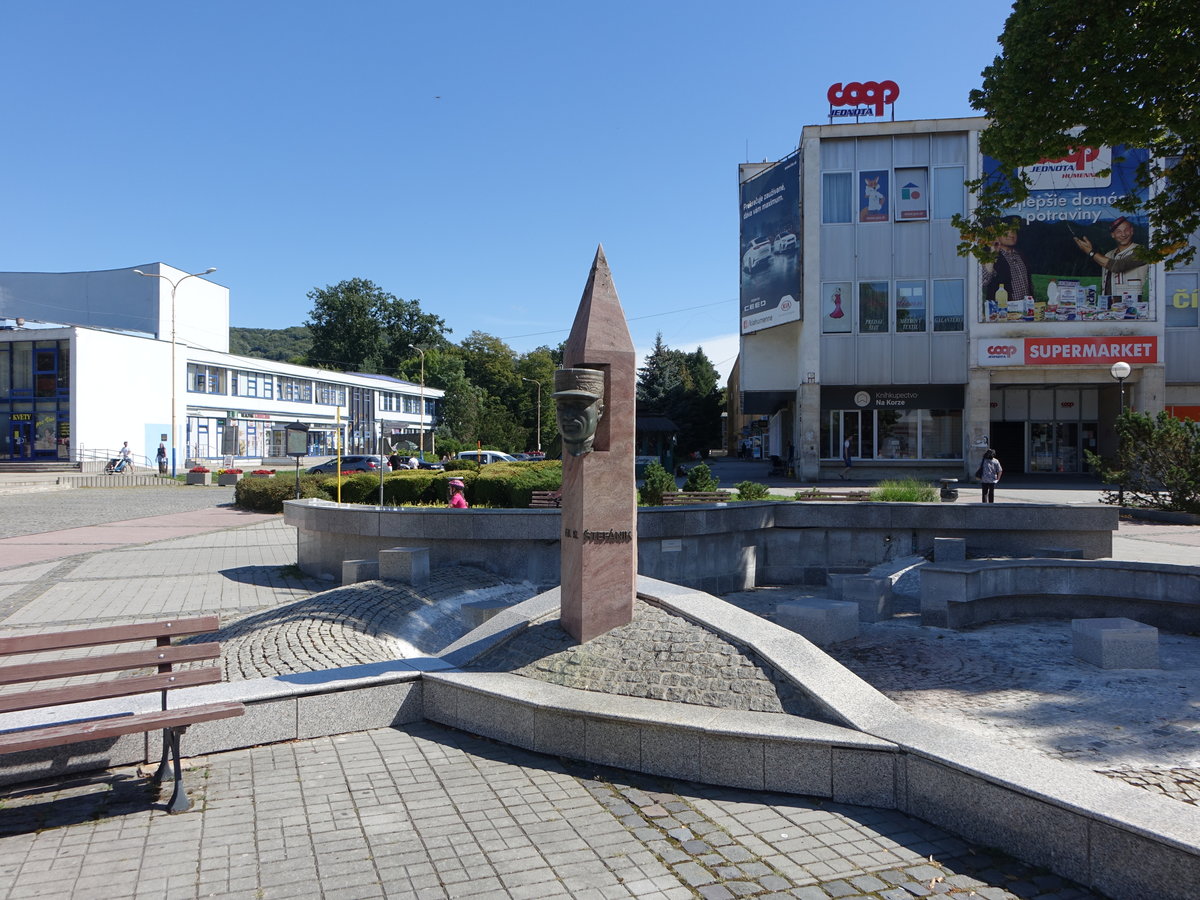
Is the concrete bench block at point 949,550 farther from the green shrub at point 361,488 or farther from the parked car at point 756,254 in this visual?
the parked car at point 756,254

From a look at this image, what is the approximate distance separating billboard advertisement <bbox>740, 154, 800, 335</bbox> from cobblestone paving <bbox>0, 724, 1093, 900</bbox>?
1199 inches

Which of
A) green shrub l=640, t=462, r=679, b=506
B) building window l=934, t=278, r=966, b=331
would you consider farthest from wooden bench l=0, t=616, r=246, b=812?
building window l=934, t=278, r=966, b=331

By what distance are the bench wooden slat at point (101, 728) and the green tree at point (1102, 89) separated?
42.8ft

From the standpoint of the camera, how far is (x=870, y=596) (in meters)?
10.8

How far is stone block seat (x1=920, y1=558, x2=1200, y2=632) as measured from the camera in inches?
400

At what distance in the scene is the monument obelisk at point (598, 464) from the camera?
6.47 meters

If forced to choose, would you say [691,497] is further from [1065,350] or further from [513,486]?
[1065,350]

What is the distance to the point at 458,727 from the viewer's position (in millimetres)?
5879

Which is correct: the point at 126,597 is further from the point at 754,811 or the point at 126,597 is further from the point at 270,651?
the point at 754,811

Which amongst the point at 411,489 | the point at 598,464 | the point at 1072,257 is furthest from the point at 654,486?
the point at 1072,257

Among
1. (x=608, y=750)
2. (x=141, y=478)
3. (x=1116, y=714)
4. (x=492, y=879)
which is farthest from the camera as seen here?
(x=141, y=478)

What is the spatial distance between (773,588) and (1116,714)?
7.35 meters

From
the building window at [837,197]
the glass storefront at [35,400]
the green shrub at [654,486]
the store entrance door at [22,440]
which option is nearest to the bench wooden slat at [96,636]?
the green shrub at [654,486]

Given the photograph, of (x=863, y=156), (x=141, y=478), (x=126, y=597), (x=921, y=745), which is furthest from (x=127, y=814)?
(x=141, y=478)
